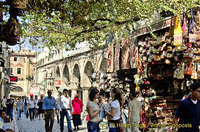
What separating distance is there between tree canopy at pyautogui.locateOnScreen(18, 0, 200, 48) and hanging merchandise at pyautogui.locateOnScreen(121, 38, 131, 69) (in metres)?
1.29

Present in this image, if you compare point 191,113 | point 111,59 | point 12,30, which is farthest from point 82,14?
point 111,59

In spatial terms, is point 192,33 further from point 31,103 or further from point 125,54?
point 31,103

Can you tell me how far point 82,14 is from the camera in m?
8.60

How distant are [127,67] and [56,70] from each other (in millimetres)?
19370

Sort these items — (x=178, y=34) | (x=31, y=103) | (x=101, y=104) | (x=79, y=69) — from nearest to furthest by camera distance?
(x=178, y=34), (x=101, y=104), (x=31, y=103), (x=79, y=69)

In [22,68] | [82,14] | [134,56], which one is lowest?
[134,56]

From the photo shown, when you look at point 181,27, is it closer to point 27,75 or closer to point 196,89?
point 196,89

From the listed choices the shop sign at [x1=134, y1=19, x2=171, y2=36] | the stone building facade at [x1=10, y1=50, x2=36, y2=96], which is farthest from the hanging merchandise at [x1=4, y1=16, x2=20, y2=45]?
the stone building facade at [x1=10, y1=50, x2=36, y2=96]

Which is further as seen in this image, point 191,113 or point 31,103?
point 31,103

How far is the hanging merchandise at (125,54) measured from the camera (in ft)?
42.6

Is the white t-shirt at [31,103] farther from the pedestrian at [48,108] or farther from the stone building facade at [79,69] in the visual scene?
the pedestrian at [48,108]

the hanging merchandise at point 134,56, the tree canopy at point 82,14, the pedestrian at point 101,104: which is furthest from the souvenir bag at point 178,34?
the hanging merchandise at point 134,56

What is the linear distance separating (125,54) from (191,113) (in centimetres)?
846

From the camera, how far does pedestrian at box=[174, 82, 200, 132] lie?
4.83 meters
